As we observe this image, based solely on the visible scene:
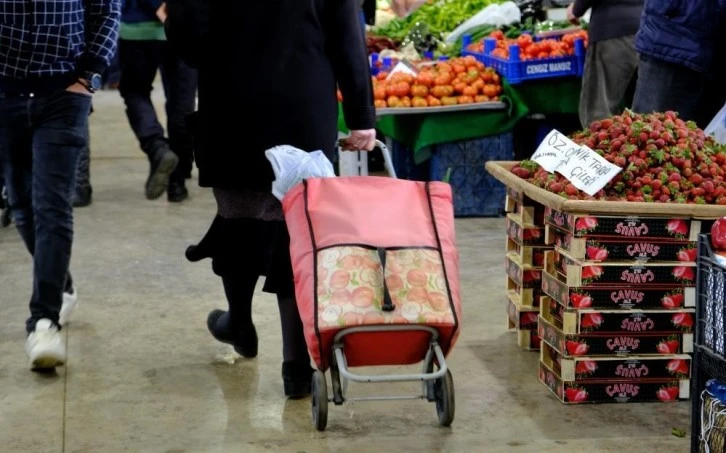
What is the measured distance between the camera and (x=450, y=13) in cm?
1074

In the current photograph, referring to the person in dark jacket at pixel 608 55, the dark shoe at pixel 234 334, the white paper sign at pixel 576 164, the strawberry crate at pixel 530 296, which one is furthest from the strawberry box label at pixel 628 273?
the person in dark jacket at pixel 608 55

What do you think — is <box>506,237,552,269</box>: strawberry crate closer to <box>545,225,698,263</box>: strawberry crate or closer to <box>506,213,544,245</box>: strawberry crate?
<box>506,213,544,245</box>: strawberry crate

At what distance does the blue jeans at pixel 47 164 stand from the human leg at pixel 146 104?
3276mm

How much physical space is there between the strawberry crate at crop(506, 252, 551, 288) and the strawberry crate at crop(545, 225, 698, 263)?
1.97ft

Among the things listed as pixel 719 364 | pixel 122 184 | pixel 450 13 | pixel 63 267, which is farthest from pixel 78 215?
pixel 719 364

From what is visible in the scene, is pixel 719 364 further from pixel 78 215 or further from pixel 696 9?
pixel 78 215

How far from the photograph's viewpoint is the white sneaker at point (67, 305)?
5.53 m

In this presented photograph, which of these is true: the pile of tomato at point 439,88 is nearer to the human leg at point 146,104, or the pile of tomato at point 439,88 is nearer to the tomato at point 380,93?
Answer: the tomato at point 380,93

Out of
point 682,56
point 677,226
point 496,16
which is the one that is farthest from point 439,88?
point 677,226

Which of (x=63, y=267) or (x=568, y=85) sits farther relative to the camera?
(x=568, y=85)

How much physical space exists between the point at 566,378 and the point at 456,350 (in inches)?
32.6

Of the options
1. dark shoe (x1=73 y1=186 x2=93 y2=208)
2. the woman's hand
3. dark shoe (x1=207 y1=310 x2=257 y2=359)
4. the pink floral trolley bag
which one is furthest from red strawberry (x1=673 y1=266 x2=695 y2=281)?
dark shoe (x1=73 y1=186 x2=93 y2=208)

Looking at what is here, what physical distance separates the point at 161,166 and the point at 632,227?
4592mm

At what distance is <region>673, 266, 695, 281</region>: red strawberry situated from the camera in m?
4.42
